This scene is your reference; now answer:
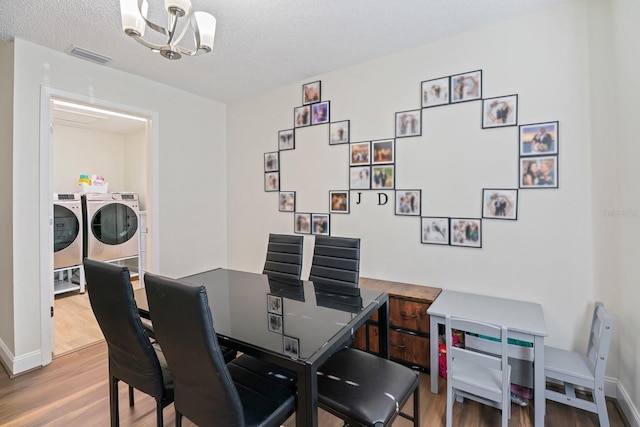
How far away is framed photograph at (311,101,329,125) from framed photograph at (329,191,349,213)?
770mm

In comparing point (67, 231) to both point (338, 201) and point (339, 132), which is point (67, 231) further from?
point (339, 132)

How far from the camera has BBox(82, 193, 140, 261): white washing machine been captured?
14.1 feet

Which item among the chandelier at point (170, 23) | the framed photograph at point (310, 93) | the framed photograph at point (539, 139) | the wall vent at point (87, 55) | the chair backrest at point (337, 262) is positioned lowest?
the chair backrest at point (337, 262)

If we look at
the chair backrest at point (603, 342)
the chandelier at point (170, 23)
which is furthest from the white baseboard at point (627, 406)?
the chandelier at point (170, 23)

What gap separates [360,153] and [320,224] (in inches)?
33.8

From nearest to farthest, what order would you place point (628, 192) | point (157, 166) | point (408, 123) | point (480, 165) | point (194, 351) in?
point (194, 351) < point (628, 192) < point (480, 165) < point (408, 123) < point (157, 166)

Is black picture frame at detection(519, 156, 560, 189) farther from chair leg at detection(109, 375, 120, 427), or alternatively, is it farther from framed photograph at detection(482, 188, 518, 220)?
chair leg at detection(109, 375, 120, 427)

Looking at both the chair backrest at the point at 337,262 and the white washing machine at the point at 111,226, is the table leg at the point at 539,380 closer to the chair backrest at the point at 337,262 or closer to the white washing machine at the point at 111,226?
the chair backrest at the point at 337,262

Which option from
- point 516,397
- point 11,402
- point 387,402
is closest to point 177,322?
point 387,402

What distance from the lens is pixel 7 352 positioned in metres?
2.54

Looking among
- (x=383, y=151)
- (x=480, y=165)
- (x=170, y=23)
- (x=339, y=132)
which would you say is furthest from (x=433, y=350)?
(x=170, y=23)

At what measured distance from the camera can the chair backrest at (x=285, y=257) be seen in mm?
2527

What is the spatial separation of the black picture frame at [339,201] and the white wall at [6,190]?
8.77 feet

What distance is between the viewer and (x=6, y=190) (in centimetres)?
253
